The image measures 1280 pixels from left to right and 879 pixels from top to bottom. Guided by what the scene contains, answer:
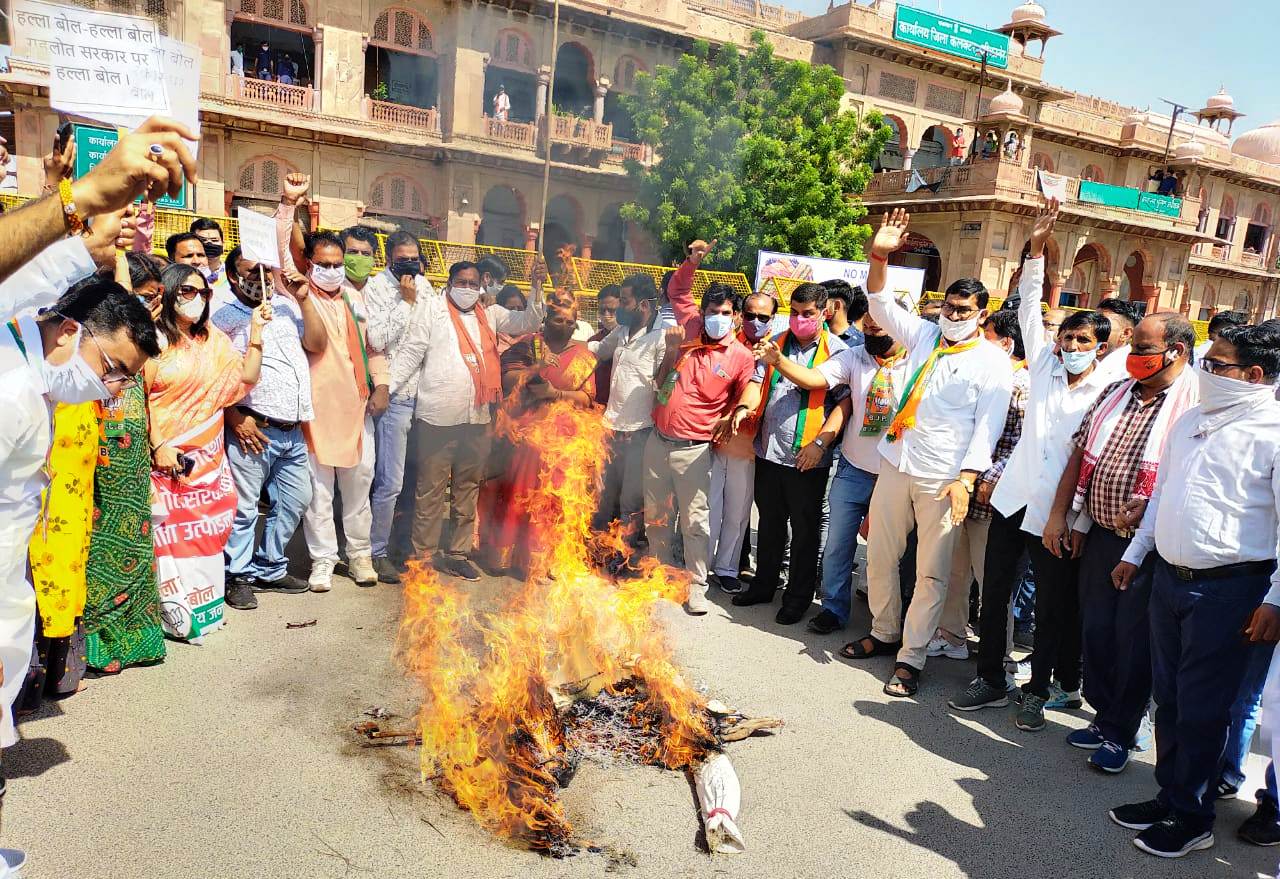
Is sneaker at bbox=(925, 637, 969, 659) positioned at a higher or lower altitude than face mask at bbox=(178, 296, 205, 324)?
lower

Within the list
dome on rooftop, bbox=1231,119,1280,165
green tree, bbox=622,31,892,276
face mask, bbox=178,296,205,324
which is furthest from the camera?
dome on rooftop, bbox=1231,119,1280,165

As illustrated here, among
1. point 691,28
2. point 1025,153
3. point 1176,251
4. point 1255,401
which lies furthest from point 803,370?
point 1176,251

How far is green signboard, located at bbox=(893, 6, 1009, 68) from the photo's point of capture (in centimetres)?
2811

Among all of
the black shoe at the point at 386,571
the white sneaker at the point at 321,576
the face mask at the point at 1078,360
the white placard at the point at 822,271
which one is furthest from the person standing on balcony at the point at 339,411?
the white placard at the point at 822,271

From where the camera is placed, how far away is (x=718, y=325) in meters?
5.67

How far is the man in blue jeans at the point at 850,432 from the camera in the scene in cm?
533

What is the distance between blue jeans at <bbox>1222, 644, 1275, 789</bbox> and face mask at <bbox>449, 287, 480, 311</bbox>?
472 centimetres

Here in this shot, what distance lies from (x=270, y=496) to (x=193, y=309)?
1330 millimetres

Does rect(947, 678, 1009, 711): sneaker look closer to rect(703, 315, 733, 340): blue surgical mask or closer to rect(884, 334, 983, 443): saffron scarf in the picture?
rect(884, 334, 983, 443): saffron scarf

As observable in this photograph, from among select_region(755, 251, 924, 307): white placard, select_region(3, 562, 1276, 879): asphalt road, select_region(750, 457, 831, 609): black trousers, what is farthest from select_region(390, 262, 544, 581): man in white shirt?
select_region(755, 251, 924, 307): white placard

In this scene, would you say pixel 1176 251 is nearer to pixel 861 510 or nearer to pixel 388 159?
pixel 388 159

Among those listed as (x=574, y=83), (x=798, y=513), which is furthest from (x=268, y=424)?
(x=574, y=83)

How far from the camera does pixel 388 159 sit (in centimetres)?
2169

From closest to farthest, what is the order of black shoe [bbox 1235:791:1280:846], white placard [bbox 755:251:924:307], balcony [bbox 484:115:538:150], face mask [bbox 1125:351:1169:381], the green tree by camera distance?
1. black shoe [bbox 1235:791:1280:846]
2. face mask [bbox 1125:351:1169:381]
3. white placard [bbox 755:251:924:307]
4. the green tree
5. balcony [bbox 484:115:538:150]
